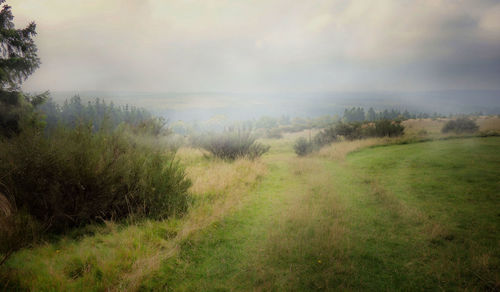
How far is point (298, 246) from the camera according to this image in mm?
4074

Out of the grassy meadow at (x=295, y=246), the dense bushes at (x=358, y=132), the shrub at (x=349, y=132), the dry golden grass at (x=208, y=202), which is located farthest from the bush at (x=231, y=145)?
the shrub at (x=349, y=132)

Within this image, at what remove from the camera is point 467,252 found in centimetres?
357

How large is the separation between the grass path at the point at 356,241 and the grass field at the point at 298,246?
0.06 feet

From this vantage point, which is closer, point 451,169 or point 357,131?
point 451,169

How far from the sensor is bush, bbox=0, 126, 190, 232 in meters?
3.75

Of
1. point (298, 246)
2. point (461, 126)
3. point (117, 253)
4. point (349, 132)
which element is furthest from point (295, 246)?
point (461, 126)

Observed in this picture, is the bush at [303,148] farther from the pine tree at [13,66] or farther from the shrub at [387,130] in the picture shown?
the pine tree at [13,66]

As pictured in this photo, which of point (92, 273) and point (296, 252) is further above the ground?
point (92, 273)

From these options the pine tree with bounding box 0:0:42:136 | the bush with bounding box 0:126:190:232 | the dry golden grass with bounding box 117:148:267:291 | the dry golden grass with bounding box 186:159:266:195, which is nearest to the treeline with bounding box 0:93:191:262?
the bush with bounding box 0:126:190:232

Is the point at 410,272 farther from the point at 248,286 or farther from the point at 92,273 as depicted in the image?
the point at 92,273

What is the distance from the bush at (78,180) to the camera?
375cm

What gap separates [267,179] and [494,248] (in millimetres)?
6859

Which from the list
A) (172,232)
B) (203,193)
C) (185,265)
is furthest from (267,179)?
(185,265)

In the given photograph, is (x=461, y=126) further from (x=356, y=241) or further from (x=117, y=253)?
(x=117, y=253)
